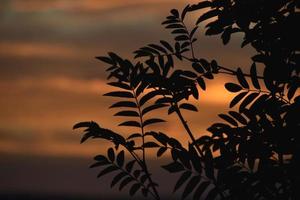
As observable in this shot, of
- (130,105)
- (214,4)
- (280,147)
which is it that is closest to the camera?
(280,147)

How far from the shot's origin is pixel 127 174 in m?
5.24

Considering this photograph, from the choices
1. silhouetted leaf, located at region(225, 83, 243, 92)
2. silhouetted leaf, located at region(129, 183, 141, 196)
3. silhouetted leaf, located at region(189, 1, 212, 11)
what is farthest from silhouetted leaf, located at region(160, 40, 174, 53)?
silhouetted leaf, located at region(129, 183, 141, 196)

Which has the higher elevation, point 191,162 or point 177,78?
point 177,78

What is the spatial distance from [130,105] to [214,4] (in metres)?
0.99

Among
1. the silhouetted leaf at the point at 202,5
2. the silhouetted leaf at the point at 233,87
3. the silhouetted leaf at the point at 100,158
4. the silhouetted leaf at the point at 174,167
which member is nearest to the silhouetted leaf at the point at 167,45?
the silhouetted leaf at the point at 202,5

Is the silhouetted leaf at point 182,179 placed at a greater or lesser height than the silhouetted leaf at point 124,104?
lesser

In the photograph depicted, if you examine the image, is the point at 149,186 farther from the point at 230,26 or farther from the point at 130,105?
the point at 230,26

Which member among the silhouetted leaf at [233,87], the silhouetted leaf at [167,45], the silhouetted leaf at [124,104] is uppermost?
the silhouetted leaf at [167,45]

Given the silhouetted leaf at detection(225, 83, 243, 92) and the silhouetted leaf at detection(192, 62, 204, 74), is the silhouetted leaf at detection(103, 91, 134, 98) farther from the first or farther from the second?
the silhouetted leaf at detection(225, 83, 243, 92)

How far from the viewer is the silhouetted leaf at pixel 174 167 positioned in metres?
4.58

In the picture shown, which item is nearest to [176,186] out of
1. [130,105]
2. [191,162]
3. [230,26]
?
[191,162]

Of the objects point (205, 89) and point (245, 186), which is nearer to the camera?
point (245, 186)

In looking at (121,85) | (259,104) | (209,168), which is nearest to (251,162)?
(209,168)

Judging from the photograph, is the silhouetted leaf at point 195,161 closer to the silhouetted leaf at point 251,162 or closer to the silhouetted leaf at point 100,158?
the silhouetted leaf at point 251,162
